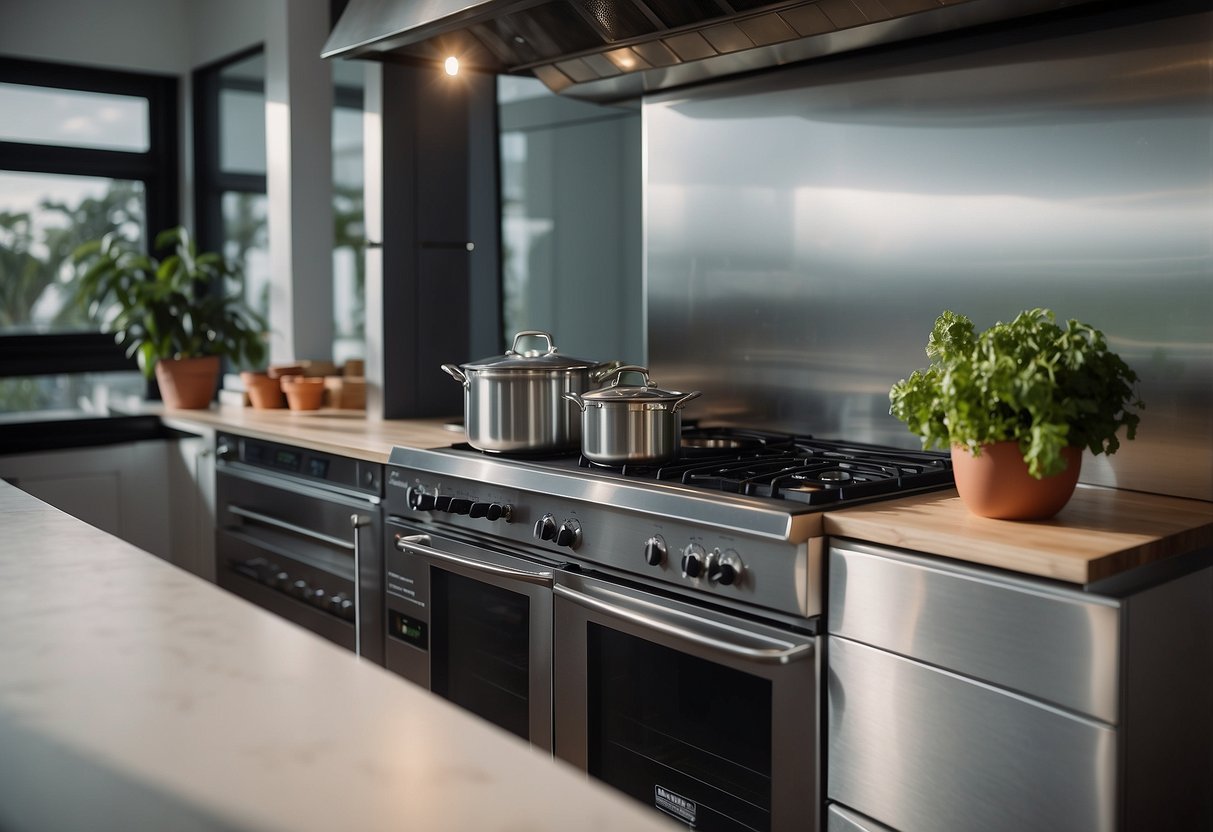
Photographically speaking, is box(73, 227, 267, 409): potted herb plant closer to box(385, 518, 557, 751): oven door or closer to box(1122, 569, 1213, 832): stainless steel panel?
box(385, 518, 557, 751): oven door

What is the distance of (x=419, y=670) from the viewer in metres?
2.54

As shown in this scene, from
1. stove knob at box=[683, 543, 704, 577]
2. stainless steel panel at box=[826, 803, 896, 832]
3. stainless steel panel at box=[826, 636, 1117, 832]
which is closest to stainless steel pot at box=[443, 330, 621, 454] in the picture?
stove knob at box=[683, 543, 704, 577]

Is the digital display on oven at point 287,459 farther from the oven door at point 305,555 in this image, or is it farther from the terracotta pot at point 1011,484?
the terracotta pot at point 1011,484

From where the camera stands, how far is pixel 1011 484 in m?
1.61

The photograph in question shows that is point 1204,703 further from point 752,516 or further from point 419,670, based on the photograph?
point 419,670

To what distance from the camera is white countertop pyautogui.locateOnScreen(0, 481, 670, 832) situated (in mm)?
577

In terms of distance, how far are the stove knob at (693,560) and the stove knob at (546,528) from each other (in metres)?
0.36

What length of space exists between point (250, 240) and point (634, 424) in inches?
113

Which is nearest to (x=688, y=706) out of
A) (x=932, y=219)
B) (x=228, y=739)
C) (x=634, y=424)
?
(x=634, y=424)

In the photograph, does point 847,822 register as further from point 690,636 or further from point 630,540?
point 630,540

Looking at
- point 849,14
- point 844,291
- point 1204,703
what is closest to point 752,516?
point 1204,703

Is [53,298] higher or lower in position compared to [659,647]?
higher

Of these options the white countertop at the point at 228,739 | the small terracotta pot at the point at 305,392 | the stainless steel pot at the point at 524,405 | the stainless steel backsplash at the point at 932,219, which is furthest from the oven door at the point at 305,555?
the white countertop at the point at 228,739

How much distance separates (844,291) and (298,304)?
2165 millimetres
